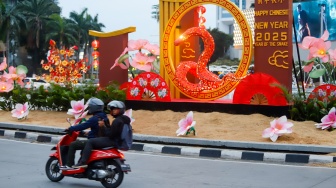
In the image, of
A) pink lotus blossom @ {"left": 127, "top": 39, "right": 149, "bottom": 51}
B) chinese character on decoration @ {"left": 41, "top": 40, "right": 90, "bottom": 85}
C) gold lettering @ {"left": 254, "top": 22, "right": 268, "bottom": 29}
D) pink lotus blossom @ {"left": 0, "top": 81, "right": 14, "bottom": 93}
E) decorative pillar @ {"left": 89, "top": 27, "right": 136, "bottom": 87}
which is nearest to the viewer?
gold lettering @ {"left": 254, "top": 22, "right": 268, "bottom": 29}

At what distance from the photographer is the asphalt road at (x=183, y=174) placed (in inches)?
319

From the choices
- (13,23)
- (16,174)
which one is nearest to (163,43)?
(16,174)

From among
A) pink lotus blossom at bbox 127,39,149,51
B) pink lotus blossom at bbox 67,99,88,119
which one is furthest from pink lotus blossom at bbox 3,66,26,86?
pink lotus blossom at bbox 67,99,88,119

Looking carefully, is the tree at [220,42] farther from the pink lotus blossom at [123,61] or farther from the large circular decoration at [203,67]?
the large circular decoration at [203,67]

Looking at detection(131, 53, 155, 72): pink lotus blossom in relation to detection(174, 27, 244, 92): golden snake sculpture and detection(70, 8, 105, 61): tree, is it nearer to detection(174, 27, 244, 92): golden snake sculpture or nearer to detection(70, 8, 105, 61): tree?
detection(174, 27, 244, 92): golden snake sculpture

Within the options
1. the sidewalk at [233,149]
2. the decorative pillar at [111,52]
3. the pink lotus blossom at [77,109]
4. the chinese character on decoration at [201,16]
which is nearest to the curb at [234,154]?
the sidewalk at [233,149]

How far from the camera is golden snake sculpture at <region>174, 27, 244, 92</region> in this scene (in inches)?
599

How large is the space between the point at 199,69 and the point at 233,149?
428 cm

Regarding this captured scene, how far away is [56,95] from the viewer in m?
16.1

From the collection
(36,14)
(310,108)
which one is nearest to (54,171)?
(310,108)

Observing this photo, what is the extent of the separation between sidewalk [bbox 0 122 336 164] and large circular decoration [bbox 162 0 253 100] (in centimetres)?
309

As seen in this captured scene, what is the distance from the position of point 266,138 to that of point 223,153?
1.08m

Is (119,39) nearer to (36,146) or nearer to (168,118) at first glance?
(168,118)

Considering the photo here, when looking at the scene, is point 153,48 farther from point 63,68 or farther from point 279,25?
point 279,25
